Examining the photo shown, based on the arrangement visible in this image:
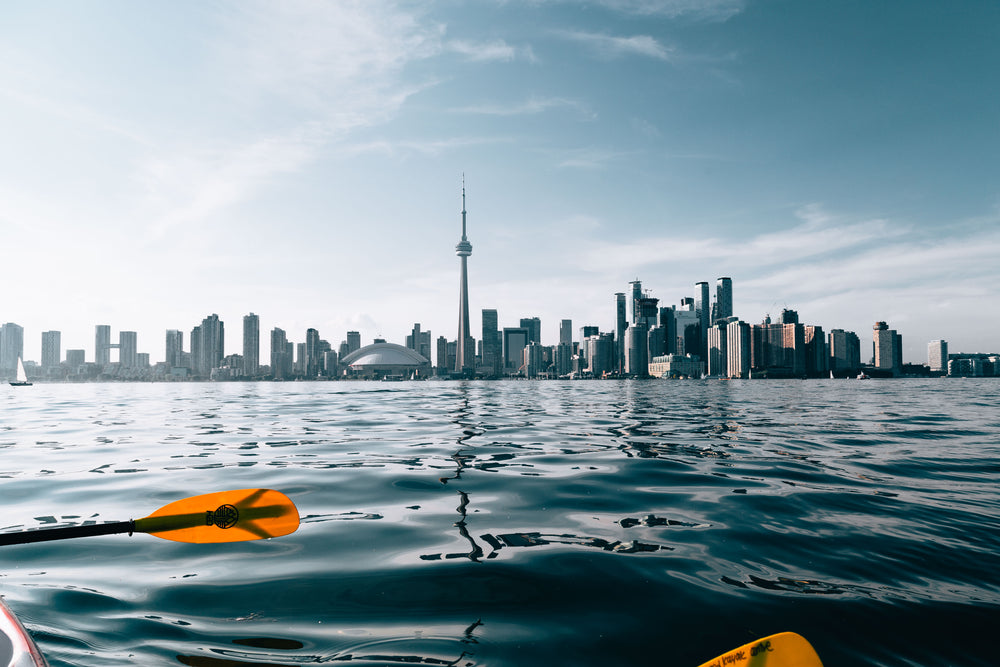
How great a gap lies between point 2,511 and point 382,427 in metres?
12.3

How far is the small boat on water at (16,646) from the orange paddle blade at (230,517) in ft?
6.06

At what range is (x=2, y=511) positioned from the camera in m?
7.56

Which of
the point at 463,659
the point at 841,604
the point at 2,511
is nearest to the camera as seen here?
the point at 463,659

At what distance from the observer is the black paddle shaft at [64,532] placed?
3.77 meters

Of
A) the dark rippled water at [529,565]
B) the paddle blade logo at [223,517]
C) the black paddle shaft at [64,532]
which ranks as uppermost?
the black paddle shaft at [64,532]

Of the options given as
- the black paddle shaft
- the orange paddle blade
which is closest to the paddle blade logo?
the orange paddle blade

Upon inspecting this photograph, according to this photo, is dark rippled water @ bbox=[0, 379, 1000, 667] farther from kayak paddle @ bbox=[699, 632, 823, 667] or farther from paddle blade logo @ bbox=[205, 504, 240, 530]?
kayak paddle @ bbox=[699, 632, 823, 667]

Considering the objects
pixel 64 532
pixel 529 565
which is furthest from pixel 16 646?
pixel 529 565

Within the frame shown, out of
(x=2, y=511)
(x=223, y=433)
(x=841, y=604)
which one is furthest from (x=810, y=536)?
(x=223, y=433)

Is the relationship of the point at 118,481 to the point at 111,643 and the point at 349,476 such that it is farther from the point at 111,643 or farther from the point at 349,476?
the point at 111,643

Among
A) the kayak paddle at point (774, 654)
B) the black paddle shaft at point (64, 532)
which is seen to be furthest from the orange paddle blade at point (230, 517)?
the kayak paddle at point (774, 654)

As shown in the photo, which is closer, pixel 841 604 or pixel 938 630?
pixel 938 630

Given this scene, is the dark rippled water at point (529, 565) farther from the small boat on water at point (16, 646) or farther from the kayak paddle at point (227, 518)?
the small boat on water at point (16, 646)

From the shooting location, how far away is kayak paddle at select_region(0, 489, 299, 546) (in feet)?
15.7
